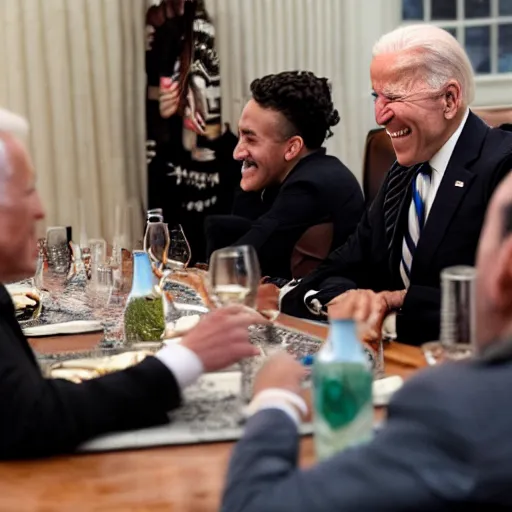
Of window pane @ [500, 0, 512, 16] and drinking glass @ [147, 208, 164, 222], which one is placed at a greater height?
window pane @ [500, 0, 512, 16]

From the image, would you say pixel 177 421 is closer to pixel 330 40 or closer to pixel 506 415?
pixel 506 415

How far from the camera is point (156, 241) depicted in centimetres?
237

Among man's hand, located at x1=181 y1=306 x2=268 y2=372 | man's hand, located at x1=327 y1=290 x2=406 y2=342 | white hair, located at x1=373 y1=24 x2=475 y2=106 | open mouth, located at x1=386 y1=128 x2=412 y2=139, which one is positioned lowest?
man's hand, located at x1=327 y1=290 x2=406 y2=342

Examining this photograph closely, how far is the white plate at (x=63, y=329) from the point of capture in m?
1.99

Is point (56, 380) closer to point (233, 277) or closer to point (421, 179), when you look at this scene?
point (233, 277)

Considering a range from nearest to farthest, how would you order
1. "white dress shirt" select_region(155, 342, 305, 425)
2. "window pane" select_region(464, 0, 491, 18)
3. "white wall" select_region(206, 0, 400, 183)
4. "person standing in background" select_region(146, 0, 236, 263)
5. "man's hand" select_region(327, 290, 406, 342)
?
"white dress shirt" select_region(155, 342, 305, 425)
"man's hand" select_region(327, 290, 406, 342)
"person standing in background" select_region(146, 0, 236, 263)
"white wall" select_region(206, 0, 400, 183)
"window pane" select_region(464, 0, 491, 18)

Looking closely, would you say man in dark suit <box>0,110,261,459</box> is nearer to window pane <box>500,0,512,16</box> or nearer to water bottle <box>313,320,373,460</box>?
water bottle <box>313,320,373,460</box>

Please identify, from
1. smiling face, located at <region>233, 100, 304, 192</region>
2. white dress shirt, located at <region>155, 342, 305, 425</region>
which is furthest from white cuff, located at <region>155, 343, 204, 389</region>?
smiling face, located at <region>233, 100, 304, 192</region>

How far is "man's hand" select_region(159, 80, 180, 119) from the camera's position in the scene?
13.9ft

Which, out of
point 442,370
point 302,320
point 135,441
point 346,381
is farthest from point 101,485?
point 302,320

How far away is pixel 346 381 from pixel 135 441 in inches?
14.5

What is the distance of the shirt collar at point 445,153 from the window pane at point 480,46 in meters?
2.38

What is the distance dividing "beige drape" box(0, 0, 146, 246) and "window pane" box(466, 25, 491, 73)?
1.60m

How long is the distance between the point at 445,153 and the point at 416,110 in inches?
5.3
